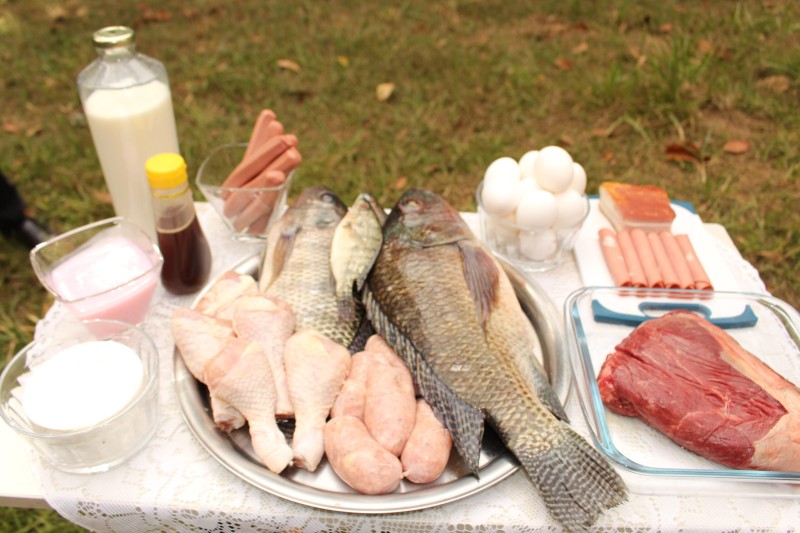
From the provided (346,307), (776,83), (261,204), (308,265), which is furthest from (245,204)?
(776,83)

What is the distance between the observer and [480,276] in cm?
160

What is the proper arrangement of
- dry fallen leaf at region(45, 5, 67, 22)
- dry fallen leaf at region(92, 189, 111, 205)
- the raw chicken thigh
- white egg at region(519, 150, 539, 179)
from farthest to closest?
dry fallen leaf at region(45, 5, 67, 22) → dry fallen leaf at region(92, 189, 111, 205) → white egg at region(519, 150, 539, 179) → the raw chicken thigh

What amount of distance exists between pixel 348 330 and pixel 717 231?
1379 millimetres

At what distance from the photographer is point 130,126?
1833mm

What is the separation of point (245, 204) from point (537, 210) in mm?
848

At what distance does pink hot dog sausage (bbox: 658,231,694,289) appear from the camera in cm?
182

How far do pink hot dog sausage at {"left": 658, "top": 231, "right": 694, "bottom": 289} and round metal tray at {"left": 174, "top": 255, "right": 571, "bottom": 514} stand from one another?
0.58 m

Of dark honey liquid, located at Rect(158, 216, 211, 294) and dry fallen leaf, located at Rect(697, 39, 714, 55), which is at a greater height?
dark honey liquid, located at Rect(158, 216, 211, 294)

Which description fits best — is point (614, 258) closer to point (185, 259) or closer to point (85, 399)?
point (185, 259)

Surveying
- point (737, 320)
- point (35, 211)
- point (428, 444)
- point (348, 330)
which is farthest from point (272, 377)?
point (35, 211)

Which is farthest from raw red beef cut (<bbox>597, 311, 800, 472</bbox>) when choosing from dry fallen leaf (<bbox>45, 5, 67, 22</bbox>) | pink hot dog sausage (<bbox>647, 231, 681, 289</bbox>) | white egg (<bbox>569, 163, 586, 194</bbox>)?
dry fallen leaf (<bbox>45, 5, 67, 22</bbox>)

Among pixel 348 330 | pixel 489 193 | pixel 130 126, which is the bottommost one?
pixel 348 330

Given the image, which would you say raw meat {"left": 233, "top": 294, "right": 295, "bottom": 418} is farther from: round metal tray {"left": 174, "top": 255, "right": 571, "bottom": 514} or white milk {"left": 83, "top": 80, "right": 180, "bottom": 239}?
white milk {"left": 83, "top": 80, "right": 180, "bottom": 239}

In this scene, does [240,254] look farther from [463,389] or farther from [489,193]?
[463,389]
